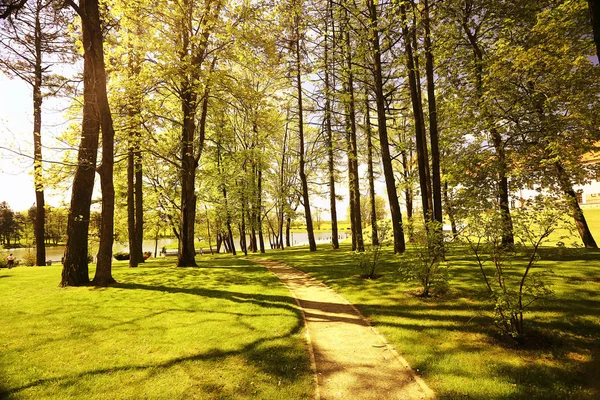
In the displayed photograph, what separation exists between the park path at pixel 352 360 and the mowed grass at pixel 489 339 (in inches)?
9.3

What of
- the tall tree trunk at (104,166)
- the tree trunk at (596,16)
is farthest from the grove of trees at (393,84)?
the tree trunk at (596,16)

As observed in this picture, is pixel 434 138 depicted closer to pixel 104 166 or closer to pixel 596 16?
pixel 596 16

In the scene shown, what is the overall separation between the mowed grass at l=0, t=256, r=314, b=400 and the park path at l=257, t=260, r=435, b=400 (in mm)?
310

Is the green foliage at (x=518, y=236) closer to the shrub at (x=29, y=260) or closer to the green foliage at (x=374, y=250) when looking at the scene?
the green foliage at (x=374, y=250)

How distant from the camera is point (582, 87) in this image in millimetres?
9797

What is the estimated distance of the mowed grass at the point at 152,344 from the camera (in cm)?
387

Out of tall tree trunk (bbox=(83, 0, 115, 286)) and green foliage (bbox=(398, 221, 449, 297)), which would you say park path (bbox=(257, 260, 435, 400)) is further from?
tall tree trunk (bbox=(83, 0, 115, 286))

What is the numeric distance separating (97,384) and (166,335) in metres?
1.59

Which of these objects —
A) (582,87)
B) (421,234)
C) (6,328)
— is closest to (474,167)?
(582,87)

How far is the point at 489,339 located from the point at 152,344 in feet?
20.3

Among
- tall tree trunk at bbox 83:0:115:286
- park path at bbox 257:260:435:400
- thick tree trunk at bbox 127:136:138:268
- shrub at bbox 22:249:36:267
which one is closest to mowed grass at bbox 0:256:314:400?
park path at bbox 257:260:435:400

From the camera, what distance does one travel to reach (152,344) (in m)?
5.11

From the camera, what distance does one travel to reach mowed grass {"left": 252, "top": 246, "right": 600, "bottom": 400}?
3811 mm

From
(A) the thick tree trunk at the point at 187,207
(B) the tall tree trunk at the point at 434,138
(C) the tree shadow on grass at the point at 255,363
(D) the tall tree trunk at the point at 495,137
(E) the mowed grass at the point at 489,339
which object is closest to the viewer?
(E) the mowed grass at the point at 489,339
